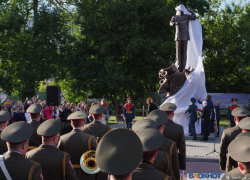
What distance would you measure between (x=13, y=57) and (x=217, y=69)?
25.2 m

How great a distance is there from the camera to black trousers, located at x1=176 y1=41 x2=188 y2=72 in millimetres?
16312

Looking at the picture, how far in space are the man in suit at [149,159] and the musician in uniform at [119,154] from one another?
662 millimetres

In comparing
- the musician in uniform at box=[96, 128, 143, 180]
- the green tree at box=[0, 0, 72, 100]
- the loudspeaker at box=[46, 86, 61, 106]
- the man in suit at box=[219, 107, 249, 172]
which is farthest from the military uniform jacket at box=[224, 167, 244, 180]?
the green tree at box=[0, 0, 72, 100]

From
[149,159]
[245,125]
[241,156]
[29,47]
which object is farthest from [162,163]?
[29,47]

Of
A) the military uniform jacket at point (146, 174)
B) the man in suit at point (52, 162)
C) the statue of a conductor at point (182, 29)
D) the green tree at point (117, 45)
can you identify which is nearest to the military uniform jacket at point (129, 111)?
the statue of a conductor at point (182, 29)

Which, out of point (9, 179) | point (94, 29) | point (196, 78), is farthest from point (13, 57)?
point (9, 179)

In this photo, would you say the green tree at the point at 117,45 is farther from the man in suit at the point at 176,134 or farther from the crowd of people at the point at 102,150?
the crowd of people at the point at 102,150

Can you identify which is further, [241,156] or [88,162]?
[88,162]

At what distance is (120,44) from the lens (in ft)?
82.8

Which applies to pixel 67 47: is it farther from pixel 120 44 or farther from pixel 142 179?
pixel 142 179

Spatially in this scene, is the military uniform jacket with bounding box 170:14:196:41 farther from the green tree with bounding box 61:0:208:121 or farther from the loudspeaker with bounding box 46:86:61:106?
→ the green tree with bounding box 61:0:208:121

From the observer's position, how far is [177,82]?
1599 centimetres

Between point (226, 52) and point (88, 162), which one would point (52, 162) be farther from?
point (226, 52)

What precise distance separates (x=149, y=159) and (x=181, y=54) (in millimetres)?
14009
